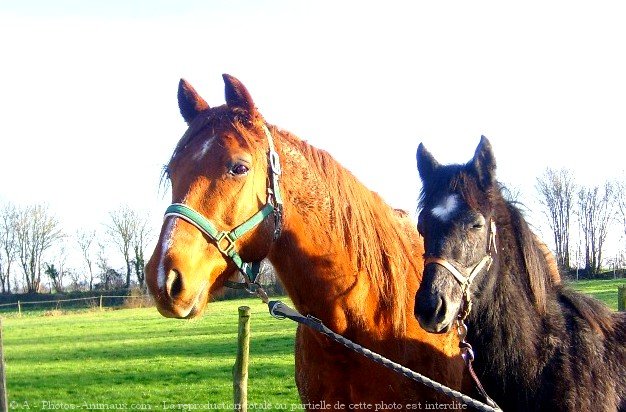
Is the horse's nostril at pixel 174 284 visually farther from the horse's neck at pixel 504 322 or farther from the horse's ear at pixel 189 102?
the horse's neck at pixel 504 322

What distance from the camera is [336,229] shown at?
311cm

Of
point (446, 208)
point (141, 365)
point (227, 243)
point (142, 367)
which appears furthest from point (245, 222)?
point (141, 365)

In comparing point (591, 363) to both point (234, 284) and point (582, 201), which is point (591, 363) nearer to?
point (234, 284)

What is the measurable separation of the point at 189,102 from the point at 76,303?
114ft

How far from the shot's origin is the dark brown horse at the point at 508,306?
3262 millimetres

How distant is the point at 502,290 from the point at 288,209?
1520mm

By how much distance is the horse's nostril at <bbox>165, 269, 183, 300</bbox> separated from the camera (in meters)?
2.36

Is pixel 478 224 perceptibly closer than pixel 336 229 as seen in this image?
No

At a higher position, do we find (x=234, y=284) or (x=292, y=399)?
(x=234, y=284)

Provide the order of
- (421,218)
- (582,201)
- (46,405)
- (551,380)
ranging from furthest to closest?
(582,201) < (46,405) < (421,218) < (551,380)

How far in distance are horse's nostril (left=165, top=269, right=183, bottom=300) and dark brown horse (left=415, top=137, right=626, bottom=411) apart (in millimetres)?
1317

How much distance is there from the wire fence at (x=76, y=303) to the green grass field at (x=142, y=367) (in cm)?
911

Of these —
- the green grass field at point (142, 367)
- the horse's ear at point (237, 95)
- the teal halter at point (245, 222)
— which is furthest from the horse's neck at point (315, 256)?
the green grass field at point (142, 367)

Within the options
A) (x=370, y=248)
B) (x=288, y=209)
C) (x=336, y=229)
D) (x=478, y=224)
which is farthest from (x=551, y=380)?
(x=288, y=209)
